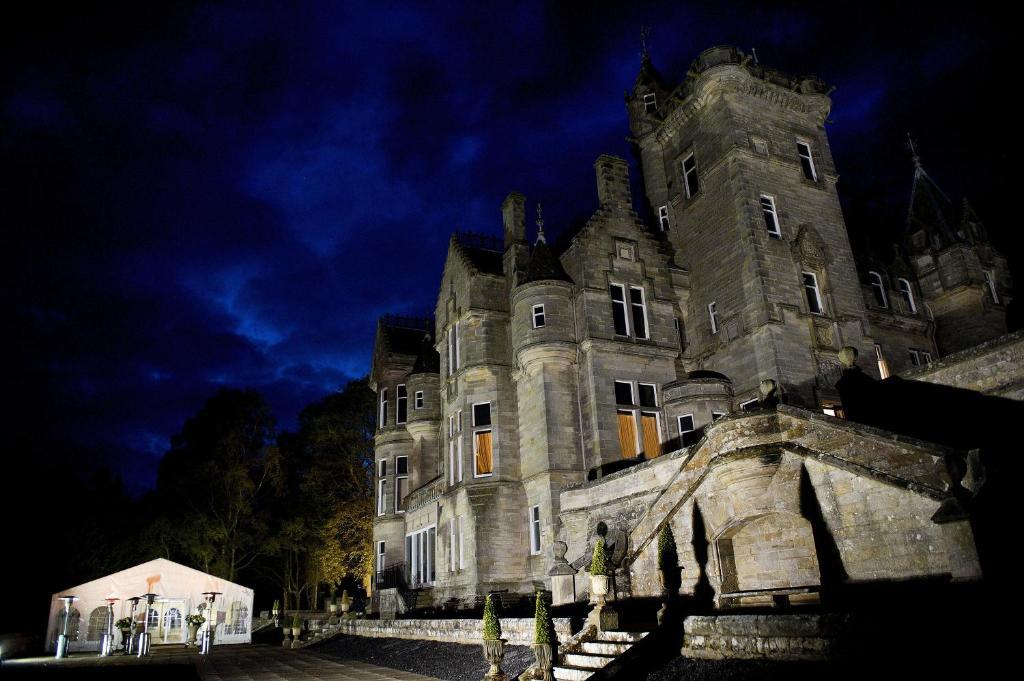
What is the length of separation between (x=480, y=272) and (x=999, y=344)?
65.4ft

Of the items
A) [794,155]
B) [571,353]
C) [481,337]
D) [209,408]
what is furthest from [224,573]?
[794,155]

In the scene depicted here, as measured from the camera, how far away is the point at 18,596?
4156 centimetres

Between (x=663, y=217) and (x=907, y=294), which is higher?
(x=663, y=217)

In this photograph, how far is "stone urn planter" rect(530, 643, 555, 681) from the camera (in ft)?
39.4

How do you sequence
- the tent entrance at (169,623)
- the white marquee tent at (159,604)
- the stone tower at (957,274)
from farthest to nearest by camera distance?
the tent entrance at (169,623), the stone tower at (957,274), the white marquee tent at (159,604)

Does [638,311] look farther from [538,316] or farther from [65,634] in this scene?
[65,634]

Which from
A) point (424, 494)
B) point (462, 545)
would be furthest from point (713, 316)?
point (424, 494)

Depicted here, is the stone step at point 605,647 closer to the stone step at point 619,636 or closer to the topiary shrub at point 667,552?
the stone step at point 619,636

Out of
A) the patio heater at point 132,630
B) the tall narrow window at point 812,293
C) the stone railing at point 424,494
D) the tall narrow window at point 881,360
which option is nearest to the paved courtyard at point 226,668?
the patio heater at point 132,630

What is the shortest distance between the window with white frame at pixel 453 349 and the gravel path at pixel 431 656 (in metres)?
11.6

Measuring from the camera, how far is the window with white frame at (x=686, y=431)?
24388mm

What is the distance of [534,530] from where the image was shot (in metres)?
26.1

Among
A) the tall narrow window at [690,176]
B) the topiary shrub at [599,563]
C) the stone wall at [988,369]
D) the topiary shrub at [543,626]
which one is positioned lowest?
the topiary shrub at [543,626]

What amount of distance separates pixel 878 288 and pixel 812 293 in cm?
805
